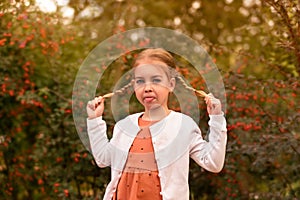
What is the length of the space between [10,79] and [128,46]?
987mm

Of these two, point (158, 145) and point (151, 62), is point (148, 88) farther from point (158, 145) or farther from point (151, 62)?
point (158, 145)

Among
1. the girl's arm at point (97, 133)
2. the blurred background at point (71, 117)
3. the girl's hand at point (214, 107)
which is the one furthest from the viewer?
the blurred background at point (71, 117)

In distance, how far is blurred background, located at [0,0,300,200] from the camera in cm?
415

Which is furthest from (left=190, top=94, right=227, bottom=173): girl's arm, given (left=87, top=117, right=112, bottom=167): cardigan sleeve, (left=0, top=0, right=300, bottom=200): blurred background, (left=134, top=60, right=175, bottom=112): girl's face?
(left=0, top=0, right=300, bottom=200): blurred background

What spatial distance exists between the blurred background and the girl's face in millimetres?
1377

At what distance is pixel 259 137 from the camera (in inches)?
164

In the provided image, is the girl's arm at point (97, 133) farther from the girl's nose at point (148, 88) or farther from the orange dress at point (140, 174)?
the girl's nose at point (148, 88)

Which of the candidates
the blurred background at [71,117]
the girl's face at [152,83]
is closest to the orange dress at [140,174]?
the girl's face at [152,83]

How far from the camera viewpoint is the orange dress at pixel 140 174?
268 cm

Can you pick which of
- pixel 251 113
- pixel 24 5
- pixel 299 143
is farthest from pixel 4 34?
pixel 299 143

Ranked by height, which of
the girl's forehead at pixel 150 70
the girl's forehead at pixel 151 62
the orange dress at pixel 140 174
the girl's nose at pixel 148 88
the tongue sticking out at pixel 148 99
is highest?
the girl's forehead at pixel 151 62

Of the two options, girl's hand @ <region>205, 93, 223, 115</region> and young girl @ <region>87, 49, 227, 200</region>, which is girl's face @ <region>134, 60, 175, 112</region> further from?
girl's hand @ <region>205, 93, 223, 115</region>

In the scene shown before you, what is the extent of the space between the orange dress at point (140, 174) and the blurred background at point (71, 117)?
141 centimetres

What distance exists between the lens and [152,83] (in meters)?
2.72
